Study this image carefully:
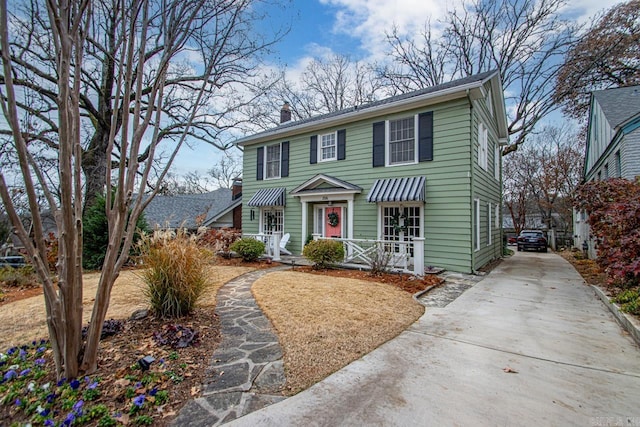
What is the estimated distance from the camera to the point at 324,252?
8391 millimetres

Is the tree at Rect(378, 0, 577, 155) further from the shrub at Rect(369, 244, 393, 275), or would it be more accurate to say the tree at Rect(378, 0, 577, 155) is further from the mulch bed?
the mulch bed

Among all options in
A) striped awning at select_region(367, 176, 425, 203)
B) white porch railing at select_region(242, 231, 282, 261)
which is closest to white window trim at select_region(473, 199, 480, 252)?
striped awning at select_region(367, 176, 425, 203)

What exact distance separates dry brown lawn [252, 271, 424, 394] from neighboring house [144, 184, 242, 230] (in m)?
10.5

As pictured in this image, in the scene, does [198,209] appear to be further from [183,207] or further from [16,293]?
[16,293]

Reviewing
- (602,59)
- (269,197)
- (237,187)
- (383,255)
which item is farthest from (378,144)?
(602,59)

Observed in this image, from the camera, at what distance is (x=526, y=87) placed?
16.7 metres

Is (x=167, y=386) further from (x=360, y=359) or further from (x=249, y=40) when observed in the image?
(x=249, y=40)

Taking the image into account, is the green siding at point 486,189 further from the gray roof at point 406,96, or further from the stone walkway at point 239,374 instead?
the stone walkway at point 239,374

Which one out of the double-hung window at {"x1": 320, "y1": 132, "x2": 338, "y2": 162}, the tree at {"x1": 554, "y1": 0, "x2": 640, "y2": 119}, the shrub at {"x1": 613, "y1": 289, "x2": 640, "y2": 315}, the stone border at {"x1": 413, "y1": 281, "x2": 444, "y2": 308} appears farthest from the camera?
the tree at {"x1": 554, "y1": 0, "x2": 640, "y2": 119}

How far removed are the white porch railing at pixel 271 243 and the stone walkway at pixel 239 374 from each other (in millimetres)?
5714

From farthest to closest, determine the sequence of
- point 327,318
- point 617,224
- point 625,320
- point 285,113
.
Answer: point 285,113, point 617,224, point 327,318, point 625,320

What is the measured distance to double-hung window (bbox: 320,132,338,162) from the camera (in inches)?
430

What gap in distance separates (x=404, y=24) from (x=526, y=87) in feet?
26.7

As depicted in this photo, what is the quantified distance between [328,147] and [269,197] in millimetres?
3259
